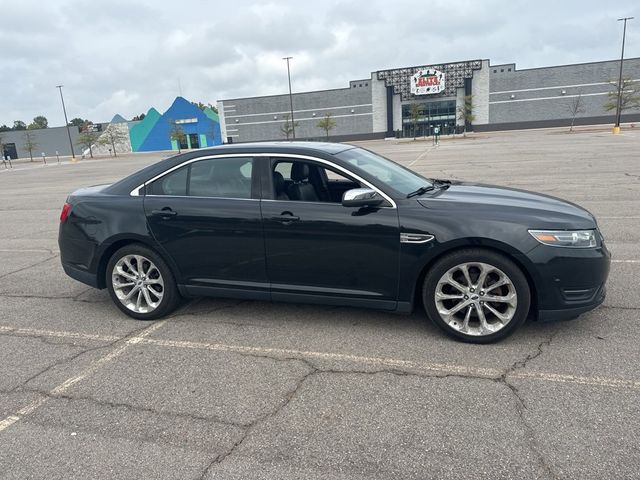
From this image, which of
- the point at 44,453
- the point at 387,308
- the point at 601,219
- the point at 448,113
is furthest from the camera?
the point at 448,113

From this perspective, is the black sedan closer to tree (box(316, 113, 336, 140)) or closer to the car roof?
the car roof

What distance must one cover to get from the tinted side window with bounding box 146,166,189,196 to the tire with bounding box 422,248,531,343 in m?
2.41

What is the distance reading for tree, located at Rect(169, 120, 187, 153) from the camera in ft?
228

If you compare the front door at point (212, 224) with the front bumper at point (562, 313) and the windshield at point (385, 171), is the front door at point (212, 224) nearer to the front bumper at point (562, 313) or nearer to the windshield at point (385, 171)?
the windshield at point (385, 171)

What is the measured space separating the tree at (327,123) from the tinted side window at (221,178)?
217 feet

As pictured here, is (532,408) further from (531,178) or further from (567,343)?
(531,178)

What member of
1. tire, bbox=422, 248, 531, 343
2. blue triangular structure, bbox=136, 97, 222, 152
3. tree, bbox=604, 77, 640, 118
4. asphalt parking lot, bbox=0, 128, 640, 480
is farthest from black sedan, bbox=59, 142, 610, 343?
blue triangular structure, bbox=136, 97, 222, 152

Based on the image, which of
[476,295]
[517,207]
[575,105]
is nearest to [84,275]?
[476,295]

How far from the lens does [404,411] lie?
287 centimetres

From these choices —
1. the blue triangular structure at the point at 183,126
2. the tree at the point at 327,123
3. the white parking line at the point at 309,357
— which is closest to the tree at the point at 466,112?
the tree at the point at 327,123

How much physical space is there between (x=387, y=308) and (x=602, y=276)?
1660 mm

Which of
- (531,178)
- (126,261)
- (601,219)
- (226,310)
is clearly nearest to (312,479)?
(226,310)

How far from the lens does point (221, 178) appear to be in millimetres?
A: 4234

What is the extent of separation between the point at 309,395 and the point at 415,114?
216ft
